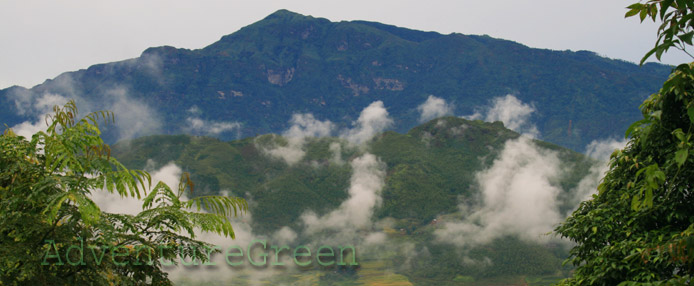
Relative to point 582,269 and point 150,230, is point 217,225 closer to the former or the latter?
point 150,230

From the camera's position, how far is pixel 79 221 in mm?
7402

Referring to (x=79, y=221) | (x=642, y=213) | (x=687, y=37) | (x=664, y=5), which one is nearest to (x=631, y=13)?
(x=664, y=5)

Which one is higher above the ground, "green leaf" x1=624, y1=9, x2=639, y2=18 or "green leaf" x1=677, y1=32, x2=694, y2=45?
"green leaf" x1=624, y1=9, x2=639, y2=18

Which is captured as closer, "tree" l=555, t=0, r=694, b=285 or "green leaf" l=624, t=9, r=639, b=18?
"green leaf" l=624, t=9, r=639, b=18

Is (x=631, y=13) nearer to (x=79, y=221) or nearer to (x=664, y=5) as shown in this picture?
(x=664, y=5)

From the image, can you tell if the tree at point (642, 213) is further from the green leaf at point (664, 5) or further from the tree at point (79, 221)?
the tree at point (79, 221)

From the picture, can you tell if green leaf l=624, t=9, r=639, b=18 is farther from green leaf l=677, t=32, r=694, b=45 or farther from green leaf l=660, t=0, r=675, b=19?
green leaf l=677, t=32, r=694, b=45

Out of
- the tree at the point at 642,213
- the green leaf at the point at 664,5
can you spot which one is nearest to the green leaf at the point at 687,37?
the green leaf at the point at 664,5

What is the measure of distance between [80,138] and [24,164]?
88 cm

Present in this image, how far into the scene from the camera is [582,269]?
11.3 m

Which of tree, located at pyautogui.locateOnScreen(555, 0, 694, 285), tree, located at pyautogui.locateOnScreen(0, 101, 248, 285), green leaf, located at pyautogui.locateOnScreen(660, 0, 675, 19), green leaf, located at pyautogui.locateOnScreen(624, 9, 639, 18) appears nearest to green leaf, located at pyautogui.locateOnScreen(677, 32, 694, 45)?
green leaf, located at pyautogui.locateOnScreen(660, 0, 675, 19)

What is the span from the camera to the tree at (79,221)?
22.4 ft

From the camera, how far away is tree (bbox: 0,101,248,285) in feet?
22.4

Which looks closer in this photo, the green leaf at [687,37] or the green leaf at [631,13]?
the green leaf at [687,37]
